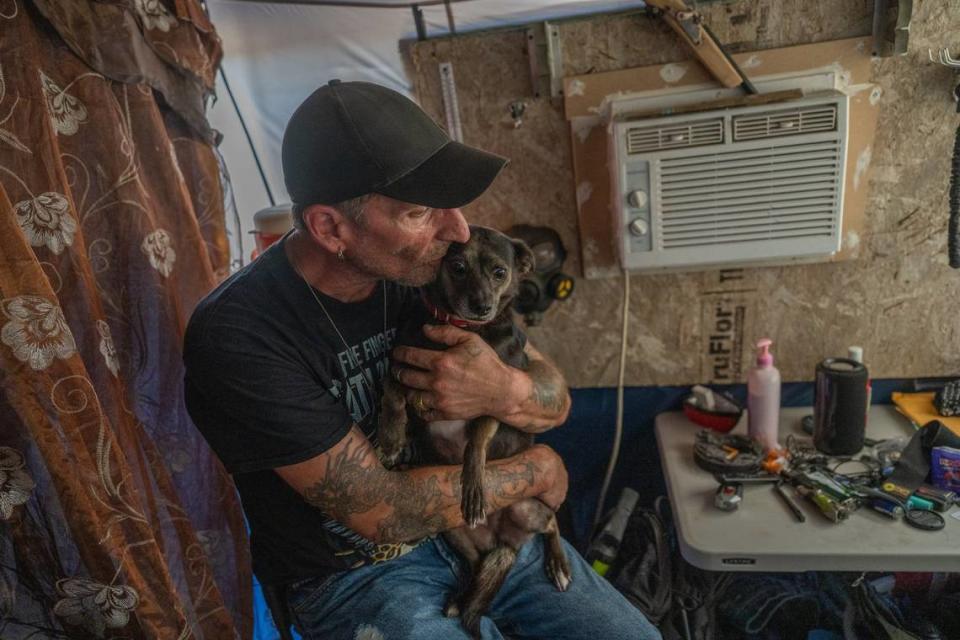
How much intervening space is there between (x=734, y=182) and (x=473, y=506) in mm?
1067

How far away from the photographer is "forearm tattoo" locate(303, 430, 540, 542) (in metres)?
1.08

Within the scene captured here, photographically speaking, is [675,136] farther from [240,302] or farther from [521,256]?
[240,302]

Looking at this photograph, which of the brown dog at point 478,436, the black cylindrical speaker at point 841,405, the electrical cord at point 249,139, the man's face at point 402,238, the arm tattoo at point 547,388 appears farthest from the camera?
the electrical cord at point 249,139

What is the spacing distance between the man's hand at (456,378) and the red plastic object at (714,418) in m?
0.75

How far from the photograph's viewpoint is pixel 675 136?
1508 mm

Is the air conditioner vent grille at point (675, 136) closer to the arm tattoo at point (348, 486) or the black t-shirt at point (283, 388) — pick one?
the black t-shirt at point (283, 388)

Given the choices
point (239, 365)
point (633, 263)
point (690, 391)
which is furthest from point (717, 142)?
point (239, 365)

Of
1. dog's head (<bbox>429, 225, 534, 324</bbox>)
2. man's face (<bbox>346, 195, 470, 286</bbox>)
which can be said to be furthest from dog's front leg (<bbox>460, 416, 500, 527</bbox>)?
man's face (<bbox>346, 195, 470, 286</bbox>)

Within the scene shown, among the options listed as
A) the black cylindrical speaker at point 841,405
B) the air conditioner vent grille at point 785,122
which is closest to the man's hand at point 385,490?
the black cylindrical speaker at point 841,405

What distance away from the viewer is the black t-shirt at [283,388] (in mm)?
1030

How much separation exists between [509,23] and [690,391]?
127 cm

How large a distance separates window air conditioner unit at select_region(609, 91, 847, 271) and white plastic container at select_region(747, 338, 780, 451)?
0.95ft

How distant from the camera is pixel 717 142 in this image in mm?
1491

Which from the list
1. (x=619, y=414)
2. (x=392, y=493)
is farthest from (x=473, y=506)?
(x=619, y=414)
